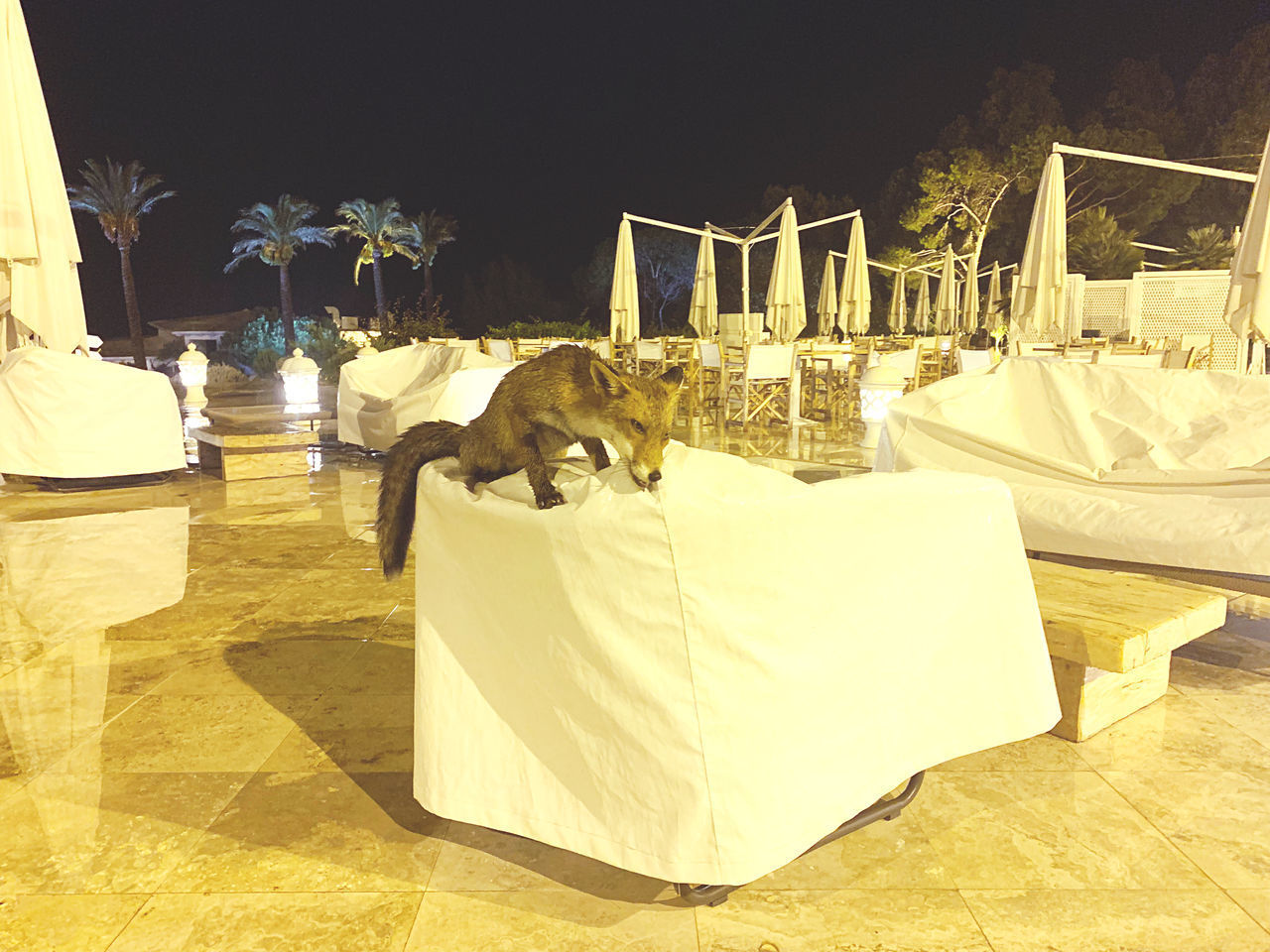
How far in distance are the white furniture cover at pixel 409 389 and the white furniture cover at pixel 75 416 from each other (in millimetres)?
1611

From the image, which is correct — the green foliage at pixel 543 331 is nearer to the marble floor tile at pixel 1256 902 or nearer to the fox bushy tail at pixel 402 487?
the fox bushy tail at pixel 402 487

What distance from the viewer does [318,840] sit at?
1715 millimetres

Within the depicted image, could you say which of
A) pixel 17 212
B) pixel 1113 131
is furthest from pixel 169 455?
pixel 1113 131

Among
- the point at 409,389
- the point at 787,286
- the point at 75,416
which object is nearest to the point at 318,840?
the point at 75,416

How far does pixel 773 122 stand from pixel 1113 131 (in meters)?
13.7

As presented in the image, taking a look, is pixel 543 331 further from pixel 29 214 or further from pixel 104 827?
pixel 104 827

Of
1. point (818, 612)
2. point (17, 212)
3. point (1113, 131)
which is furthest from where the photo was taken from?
point (1113, 131)

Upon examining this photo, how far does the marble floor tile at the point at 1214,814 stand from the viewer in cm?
161

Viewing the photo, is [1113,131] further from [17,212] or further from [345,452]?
[17,212]

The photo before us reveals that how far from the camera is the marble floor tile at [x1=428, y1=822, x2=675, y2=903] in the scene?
1565 mm

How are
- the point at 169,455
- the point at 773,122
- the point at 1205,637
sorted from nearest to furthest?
the point at 1205,637, the point at 169,455, the point at 773,122

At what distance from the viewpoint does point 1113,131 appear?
2078 centimetres

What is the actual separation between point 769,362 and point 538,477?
744cm

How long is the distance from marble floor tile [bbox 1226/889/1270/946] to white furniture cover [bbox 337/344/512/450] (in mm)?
4900
